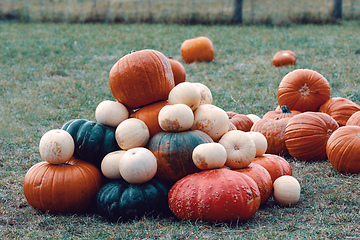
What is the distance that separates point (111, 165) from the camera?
3.71 meters

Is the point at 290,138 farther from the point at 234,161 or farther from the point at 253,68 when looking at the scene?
the point at 253,68

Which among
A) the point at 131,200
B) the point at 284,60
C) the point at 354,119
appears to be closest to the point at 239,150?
the point at 131,200

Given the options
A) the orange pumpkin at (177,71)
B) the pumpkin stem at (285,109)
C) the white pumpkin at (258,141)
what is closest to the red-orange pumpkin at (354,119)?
the pumpkin stem at (285,109)

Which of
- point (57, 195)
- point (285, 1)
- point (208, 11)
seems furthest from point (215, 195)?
point (285, 1)

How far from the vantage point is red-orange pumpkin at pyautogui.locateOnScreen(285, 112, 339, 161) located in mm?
4879

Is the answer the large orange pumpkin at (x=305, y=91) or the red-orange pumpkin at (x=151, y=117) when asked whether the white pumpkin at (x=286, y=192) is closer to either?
the red-orange pumpkin at (x=151, y=117)

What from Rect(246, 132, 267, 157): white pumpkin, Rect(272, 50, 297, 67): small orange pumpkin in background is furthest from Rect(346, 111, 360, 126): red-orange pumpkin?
Rect(272, 50, 297, 67): small orange pumpkin in background

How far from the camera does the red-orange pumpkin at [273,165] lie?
4.08 m

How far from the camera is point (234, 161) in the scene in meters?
3.78

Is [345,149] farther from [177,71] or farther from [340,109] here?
[177,71]

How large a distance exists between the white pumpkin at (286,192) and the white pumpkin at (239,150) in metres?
0.35

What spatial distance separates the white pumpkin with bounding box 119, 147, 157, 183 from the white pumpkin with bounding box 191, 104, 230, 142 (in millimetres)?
582

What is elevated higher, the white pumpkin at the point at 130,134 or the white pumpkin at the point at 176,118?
the white pumpkin at the point at 176,118

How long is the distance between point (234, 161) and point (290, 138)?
1484 millimetres
